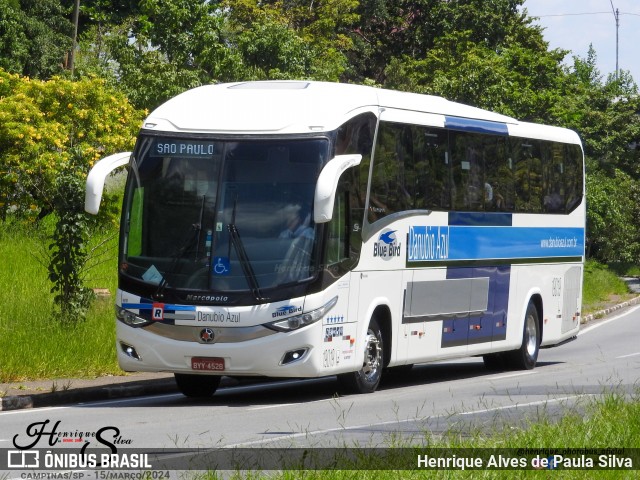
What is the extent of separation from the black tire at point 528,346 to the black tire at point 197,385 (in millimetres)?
6421

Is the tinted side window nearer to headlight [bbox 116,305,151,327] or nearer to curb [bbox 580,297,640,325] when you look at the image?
headlight [bbox 116,305,151,327]

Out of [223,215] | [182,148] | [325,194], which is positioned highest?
[182,148]

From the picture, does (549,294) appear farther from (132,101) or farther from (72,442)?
(132,101)

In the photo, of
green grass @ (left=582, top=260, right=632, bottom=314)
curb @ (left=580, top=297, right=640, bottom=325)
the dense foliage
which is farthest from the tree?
curb @ (left=580, top=297, right=640, bottom=325)

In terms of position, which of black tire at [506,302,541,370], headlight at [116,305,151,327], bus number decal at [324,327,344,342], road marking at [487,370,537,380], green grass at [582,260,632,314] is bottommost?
green grass at [582,260,632,314]

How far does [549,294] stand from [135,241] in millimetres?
9284

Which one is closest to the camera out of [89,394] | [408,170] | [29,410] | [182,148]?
[29,410]

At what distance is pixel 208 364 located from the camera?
1442cm

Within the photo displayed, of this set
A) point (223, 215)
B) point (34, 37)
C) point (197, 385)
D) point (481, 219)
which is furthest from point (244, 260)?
point (34, 37)

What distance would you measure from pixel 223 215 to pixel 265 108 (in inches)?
61.4

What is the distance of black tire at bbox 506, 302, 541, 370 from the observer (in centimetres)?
2111

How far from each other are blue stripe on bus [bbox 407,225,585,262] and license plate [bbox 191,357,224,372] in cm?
368

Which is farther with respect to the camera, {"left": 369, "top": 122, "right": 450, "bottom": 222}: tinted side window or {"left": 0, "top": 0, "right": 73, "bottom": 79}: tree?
{"left": 0, "top": 0, "right": 73, "bottom": 79}: tree

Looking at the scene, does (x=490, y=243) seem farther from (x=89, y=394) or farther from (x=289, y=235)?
(x=89, y=394)
